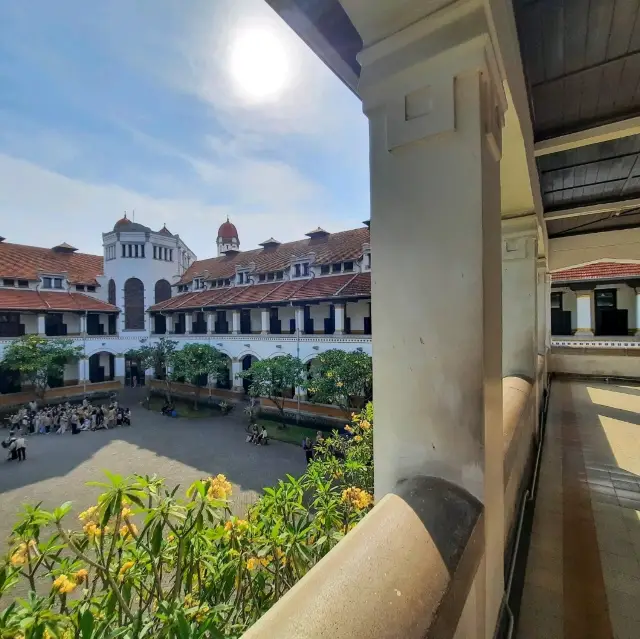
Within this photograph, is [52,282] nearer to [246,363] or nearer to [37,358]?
[37,358]

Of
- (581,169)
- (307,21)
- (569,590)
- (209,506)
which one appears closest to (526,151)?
(307,21)

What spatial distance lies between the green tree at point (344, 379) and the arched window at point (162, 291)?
15089mm

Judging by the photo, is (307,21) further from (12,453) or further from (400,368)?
(12,453)

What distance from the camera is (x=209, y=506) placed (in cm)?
157

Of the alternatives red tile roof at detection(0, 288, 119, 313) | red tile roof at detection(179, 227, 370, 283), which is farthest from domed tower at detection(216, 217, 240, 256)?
red tile roof at detection(0, 288, 119, 313)

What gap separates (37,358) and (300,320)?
1162 cm

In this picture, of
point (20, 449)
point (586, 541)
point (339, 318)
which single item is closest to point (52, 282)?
point (20, 449)

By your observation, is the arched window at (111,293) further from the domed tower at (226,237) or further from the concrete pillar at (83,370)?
the domed tower at (226,237)

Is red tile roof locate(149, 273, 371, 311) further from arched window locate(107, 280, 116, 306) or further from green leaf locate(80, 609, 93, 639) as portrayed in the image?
green leaf locate(80, 609, 93, 639)

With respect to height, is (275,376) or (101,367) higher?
(275,376)

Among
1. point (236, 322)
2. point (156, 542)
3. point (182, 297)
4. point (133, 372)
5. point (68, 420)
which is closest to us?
point (156, 542)

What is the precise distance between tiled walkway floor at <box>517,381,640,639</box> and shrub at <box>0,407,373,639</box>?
38.1 inches

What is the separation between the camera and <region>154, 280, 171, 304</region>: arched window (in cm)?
2417

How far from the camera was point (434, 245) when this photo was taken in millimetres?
1200
